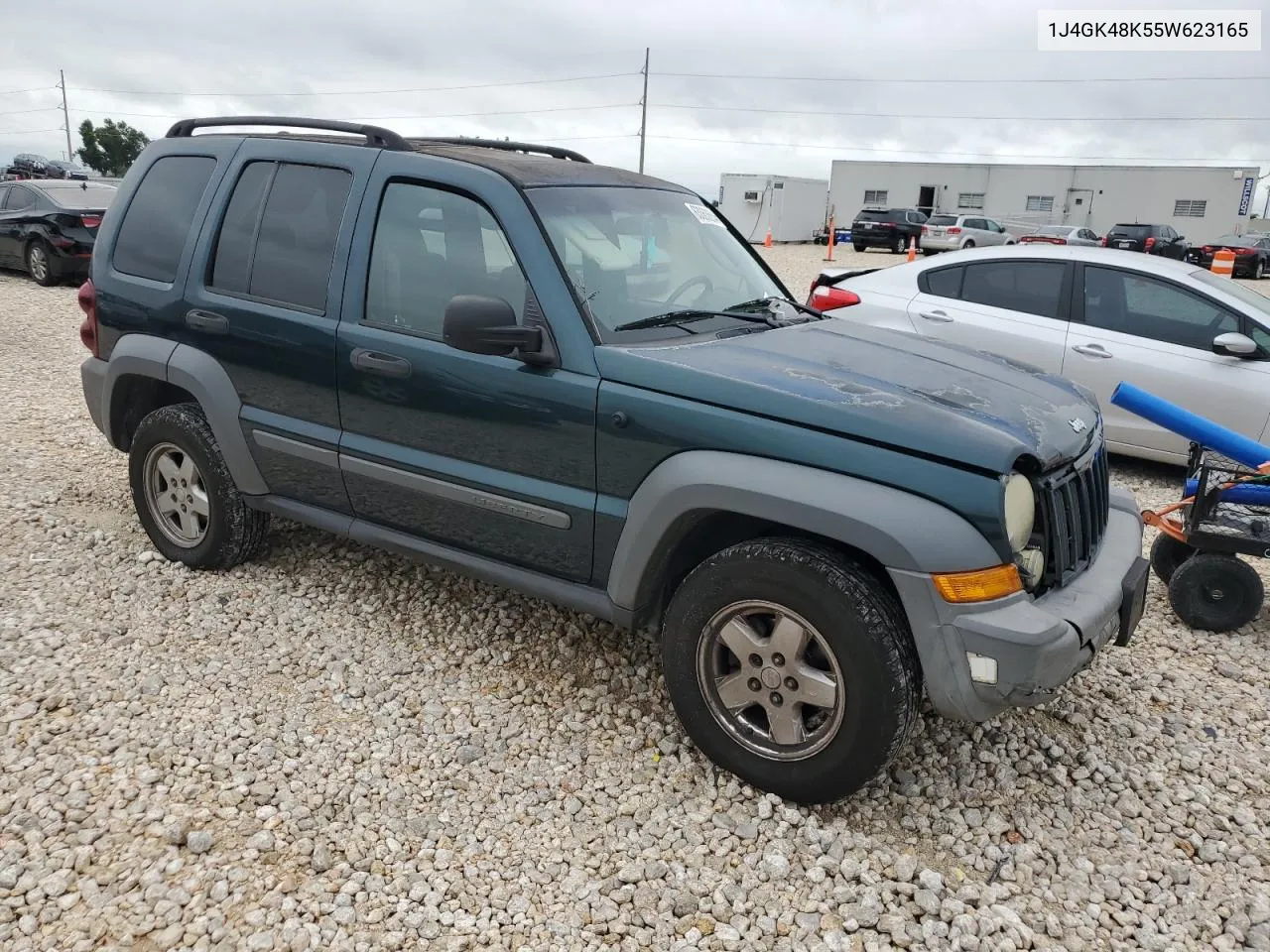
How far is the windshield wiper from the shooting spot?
328 cm

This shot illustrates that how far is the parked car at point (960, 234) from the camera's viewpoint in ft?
101

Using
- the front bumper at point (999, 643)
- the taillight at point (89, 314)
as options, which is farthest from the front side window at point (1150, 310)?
the taillight at point (89, 314)

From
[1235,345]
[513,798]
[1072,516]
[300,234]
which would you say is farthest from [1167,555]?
[300,234]

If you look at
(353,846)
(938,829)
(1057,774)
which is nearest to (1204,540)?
(1057,774)

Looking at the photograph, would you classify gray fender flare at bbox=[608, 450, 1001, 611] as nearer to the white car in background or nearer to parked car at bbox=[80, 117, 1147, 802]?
parked car at bbox=[80, 117, 1147, 802]

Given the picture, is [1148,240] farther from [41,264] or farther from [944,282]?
[41,264]

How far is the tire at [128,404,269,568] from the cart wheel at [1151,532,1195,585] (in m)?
4.35

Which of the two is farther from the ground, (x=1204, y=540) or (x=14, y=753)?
(x=1204, y=540)

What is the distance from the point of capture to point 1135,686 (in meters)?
3.83

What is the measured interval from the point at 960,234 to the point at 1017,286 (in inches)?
1036

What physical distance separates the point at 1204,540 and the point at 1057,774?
5.13ft

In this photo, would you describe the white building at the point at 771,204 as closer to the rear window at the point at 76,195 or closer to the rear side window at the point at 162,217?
the rear window at the point at 76,195

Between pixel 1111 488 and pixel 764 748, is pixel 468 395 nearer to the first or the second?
pixel 764 748

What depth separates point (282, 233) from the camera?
12.7 ft
